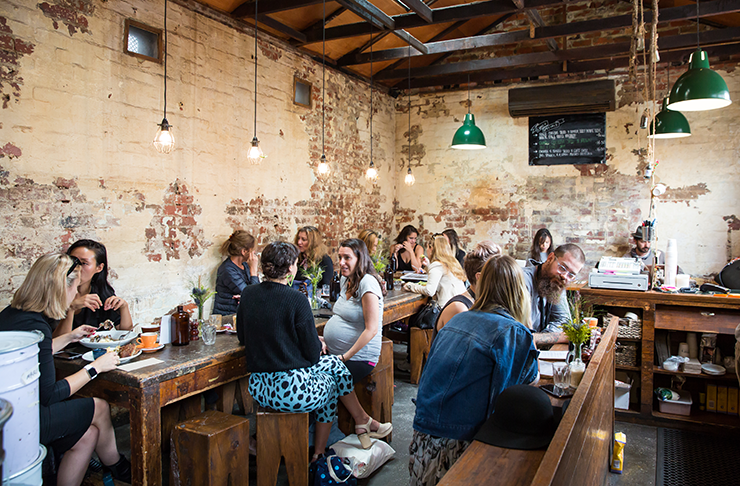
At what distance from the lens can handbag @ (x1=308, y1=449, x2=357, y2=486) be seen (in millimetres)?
3016

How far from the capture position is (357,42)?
22.1 feet

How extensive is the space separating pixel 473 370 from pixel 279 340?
4.04ft

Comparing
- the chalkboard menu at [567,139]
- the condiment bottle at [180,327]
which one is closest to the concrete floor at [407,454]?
the condiment bottle at [180,327]

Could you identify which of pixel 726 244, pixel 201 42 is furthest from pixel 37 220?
pixel 726 244

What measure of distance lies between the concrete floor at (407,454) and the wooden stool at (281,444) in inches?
13.9

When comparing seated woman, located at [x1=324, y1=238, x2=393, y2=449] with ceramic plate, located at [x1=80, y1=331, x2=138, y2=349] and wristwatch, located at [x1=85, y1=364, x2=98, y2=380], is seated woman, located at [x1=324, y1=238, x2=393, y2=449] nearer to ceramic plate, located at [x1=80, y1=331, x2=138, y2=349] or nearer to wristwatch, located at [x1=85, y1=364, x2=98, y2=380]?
ceramic plate, located at [x1=80, y1=331, x2=138, y2=349]

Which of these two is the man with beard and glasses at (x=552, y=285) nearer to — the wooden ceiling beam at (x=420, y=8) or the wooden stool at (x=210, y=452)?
the wooden stool at (x=210, y=452)

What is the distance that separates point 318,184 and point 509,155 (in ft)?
10.0

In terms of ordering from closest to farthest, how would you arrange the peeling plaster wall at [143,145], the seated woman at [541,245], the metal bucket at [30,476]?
the metal bucket at [30,476], the peeling plaster wall at [143,145], the seated woman at [541,245]

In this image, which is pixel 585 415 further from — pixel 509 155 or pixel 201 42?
pixel 509 155

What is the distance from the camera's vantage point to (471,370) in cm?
207

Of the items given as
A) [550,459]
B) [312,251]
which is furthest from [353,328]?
[312,251]

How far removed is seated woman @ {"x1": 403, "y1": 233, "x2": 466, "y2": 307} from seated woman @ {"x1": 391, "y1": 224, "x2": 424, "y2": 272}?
222 cm

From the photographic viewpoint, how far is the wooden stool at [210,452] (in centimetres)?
251
